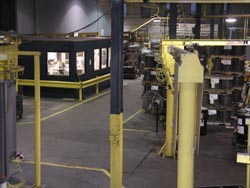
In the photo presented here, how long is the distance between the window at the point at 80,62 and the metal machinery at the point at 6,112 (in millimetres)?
9633

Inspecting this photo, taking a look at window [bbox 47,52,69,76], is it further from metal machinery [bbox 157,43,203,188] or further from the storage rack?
metal machinery [bbox 157,43,203,188]

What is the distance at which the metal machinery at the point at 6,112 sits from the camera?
16.1ft

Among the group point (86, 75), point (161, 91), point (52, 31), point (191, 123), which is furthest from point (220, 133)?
point (52, 31)

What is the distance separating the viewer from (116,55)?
588 centimetres

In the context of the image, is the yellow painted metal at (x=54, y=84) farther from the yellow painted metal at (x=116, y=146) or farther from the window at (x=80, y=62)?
the yellow painted metal at (x=116, y=146)

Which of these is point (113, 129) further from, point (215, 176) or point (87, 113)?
point (87, 113)

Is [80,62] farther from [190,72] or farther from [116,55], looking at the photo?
[190,72]

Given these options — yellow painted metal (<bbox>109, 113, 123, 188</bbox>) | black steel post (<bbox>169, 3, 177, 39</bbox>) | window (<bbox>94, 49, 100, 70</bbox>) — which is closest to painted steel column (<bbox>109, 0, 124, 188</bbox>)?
yellow painted metal (<bbox>109, 113, 123, 188</bbox>)

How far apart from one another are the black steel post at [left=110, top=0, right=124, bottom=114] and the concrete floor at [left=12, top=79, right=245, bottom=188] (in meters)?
1.92

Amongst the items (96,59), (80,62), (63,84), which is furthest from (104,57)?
(63,84)

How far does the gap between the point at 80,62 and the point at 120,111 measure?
10.0 m

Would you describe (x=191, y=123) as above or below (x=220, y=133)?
above

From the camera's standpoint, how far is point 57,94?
15586mm

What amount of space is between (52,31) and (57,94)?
27.4ft
